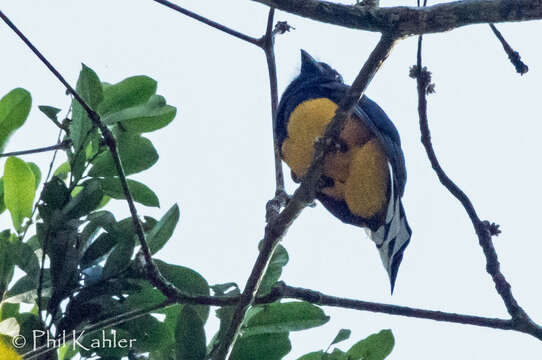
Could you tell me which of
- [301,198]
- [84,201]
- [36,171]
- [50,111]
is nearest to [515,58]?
[301,198]

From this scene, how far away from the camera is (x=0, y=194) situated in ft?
8.66

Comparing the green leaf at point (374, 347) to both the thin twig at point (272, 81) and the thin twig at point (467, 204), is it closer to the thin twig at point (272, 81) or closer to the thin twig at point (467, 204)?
the thin twig at point (467, 204)

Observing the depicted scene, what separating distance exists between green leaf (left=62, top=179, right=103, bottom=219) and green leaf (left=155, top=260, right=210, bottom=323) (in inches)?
11.4

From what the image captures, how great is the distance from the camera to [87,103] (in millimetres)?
2496

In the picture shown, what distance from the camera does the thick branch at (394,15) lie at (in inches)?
77.2

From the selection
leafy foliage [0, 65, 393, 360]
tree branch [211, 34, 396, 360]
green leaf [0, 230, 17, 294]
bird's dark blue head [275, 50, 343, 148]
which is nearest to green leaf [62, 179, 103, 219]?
leafy foliage [0, 65, 393, 360]

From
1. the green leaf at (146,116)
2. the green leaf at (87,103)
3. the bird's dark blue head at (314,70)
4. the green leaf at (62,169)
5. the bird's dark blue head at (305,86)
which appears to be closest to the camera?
the green leaf at (87,103)

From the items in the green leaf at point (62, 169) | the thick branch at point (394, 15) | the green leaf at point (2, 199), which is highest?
the thick branch at point (394, 15)

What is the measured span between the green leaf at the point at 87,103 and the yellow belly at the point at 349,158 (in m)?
1.44

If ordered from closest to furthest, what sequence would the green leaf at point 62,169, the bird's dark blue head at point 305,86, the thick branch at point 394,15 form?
the thick branch at point 394,15
the green leaf at point 62,169
the bird's dark blue head at point 305,86

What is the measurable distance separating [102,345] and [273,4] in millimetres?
1211

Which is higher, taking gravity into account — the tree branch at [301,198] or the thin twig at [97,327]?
the tree branch at [301,198]

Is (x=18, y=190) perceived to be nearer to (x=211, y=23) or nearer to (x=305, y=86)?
(x=211, y=23)

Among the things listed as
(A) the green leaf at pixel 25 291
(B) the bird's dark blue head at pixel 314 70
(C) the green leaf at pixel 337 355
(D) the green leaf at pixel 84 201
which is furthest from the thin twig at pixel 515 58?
(B) the bird's dark blue head at pixel 314 70
